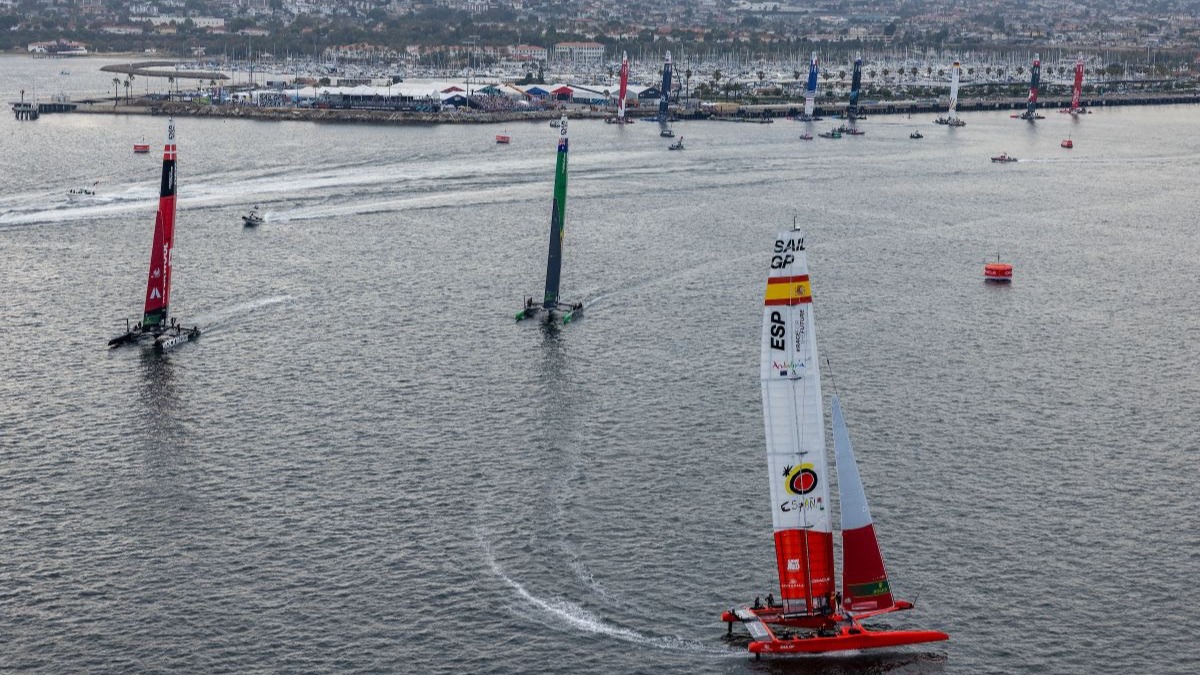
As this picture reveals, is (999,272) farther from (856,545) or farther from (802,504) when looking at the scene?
(802,504)

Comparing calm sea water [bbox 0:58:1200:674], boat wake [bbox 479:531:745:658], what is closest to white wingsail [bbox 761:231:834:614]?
calm sea water [bbox 0:58:1200:674]

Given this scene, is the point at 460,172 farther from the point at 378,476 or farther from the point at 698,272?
the point at 378,476

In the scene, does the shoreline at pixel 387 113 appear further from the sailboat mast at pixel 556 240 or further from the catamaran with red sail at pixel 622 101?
the sailboat mast at pixel 556 240

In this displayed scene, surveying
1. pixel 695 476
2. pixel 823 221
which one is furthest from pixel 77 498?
pixel 823 221

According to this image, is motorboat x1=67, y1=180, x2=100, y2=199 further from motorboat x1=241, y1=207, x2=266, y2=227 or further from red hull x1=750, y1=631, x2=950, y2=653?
red hull x1=750, y1=631, x2=950, y2=653

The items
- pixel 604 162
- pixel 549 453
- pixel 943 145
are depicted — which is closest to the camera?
pixel 549 453

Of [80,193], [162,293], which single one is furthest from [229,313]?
[80,193]

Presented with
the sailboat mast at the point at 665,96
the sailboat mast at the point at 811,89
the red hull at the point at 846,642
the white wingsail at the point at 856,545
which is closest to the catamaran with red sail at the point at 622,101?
the sailboat mast at the point at 665,96
